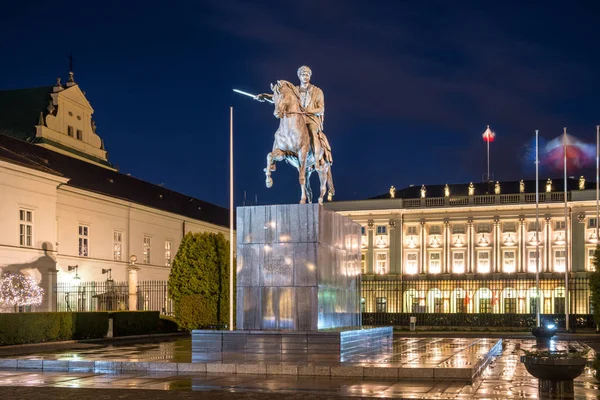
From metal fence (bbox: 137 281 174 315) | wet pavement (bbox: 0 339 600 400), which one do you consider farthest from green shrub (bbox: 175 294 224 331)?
wet pavement (bbox: 0 339 600 400)

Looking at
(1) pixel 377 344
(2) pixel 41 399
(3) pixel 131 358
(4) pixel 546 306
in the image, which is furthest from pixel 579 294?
(2) pixel 41 399

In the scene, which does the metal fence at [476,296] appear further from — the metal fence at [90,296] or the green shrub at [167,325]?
the green shrub at [167,325]

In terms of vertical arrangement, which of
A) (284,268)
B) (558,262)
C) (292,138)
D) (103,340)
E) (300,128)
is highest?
(300,128)

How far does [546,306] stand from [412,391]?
2796 inches

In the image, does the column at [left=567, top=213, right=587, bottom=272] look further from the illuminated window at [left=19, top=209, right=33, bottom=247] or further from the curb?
the illuminated window at [left=19, top=209, right=33, bottom=247]

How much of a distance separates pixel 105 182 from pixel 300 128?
1449 inches

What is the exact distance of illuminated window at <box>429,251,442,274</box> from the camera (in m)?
91.5

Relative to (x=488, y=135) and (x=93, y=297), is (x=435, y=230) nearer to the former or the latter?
(x=488, y=135)

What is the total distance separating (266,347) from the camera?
61.3 ft

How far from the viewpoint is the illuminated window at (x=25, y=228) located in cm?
4147

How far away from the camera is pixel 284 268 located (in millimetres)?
19266

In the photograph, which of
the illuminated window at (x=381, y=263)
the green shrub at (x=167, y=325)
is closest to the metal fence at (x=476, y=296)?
the illuminated window at (x=381, y=263)

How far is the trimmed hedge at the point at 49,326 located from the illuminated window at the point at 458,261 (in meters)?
60.8

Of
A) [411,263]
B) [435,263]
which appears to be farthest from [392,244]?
[435,263]
